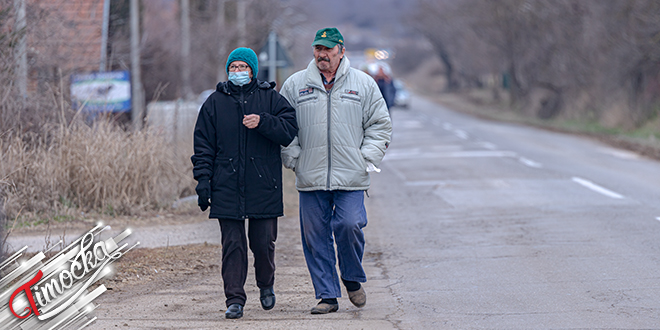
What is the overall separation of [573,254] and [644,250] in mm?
632

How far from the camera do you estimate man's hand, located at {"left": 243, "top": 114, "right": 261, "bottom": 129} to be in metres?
5.11

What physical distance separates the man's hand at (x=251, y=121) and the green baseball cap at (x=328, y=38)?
0.67 metres

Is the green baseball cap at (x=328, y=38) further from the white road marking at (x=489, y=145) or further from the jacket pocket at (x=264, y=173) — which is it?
the white road marking at (x=489, y=145)

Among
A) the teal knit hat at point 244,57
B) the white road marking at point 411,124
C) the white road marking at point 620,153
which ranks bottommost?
the white road marking at point 411,124

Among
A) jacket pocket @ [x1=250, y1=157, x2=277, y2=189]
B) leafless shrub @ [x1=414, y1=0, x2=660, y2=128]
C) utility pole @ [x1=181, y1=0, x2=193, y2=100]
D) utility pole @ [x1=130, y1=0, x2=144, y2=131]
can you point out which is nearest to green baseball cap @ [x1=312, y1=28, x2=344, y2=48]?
jacket pocket @ [x1=250, y1=157, x2=277, y2=189]

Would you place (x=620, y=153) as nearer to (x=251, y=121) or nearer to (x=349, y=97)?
(x=349, y=97)

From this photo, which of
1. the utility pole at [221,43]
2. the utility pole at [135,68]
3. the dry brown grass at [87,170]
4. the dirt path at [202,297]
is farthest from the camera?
the utility pole at [221,43]

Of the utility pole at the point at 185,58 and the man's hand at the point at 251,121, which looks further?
the utility pole at the point at 185,58

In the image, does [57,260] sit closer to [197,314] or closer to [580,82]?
[197,314]

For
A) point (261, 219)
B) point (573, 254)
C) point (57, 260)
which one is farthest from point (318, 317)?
point (573, 254)

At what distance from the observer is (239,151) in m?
5.25

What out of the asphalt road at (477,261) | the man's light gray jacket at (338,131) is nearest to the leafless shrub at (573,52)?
the asphalt road at (477,261)

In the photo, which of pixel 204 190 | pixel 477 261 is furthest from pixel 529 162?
pixel 204 190

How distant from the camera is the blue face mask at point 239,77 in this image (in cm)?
526
